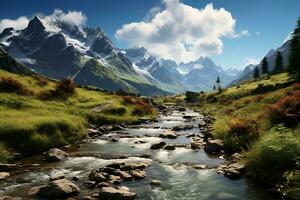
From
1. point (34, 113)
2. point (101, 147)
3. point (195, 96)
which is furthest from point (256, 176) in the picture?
point (195, 96)

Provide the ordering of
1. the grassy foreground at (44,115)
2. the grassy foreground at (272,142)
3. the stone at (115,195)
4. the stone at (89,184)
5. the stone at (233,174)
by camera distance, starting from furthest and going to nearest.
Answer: the grassy foreground at (44,115) < the stone at (233,174) < the stone at (89,184) < the grassy foreground at (272,142) < the stone at (115,195)

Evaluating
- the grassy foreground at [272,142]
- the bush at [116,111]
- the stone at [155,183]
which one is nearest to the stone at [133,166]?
the stone at [155,183]

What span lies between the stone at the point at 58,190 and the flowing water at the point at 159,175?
1.89 ft

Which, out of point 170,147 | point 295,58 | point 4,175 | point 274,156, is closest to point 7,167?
point 4,175

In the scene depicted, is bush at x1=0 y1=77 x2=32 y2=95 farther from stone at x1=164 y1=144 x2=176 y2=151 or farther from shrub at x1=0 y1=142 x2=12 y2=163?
stone at x1=164 y1=144 x2=176 y2=151

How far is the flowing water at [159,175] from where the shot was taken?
66.7ft

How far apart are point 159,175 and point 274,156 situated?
8016mm

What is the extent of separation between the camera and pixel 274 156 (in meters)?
20.4

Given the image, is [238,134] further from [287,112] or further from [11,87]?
[11,87]

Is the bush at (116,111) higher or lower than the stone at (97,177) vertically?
higher

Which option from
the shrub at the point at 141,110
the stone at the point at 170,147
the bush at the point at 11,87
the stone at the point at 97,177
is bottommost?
the stone at the point at 97,177

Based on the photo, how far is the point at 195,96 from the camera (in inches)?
6462

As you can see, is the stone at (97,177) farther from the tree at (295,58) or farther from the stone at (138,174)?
the tree at (295,58)

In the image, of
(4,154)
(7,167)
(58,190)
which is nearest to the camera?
(58,190)
